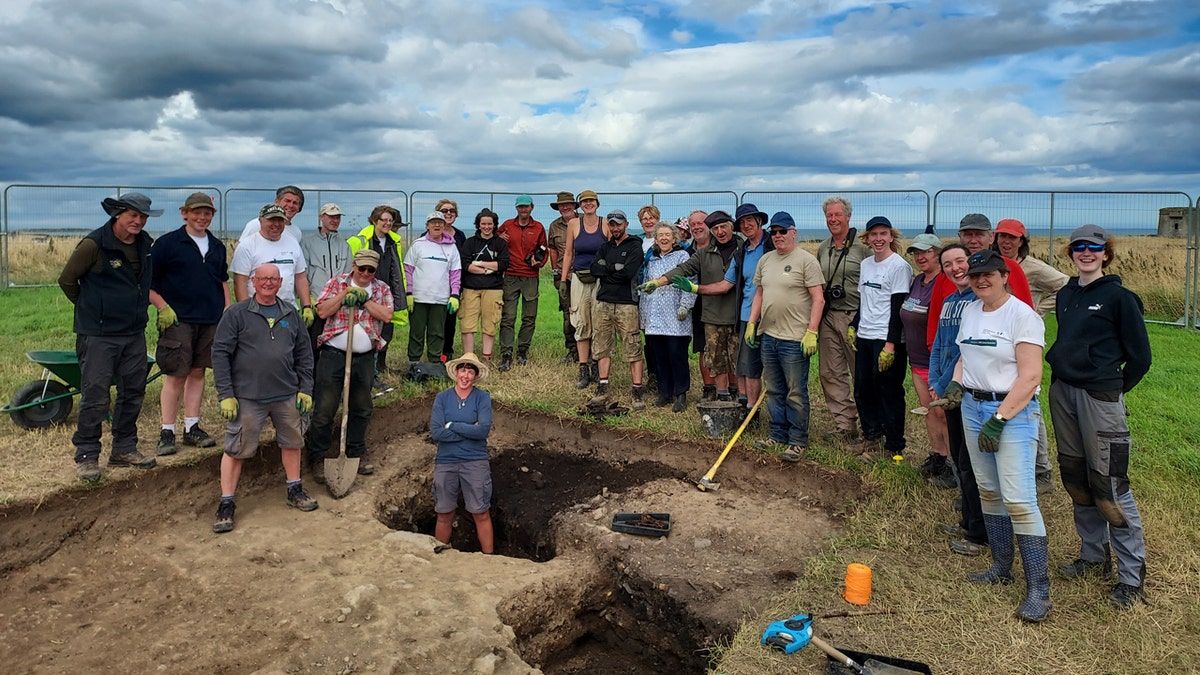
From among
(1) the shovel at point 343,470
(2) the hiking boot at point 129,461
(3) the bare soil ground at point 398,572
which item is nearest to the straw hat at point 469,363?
(1) the shovel at point 343,470

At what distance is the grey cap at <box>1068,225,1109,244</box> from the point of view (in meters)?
4.63

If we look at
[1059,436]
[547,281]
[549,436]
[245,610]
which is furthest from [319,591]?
[547,281]

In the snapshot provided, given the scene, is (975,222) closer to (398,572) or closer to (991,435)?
(991,435)

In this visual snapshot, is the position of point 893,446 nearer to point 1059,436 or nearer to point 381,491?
point 1059,436

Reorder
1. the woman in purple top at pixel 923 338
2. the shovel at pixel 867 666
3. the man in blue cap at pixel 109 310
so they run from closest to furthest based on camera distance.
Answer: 1. the shovel at pixel 867 666
2. the woman in purple top at pixel 923 338
3. the man in blue cap at pixel 109 310

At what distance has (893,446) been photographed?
711 cm

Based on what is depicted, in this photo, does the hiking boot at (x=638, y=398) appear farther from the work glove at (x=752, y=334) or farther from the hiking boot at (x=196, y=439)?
the hiking boot at (x=196, y=439)

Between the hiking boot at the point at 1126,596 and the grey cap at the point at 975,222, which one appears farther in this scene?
the grey cap at the point at 975,222

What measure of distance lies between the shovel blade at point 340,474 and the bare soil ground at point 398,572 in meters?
0.17

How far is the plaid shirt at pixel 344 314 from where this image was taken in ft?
22.9

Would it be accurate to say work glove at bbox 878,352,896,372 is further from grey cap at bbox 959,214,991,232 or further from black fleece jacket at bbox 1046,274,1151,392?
black fleece jacket at bbox 1046,274,1151,392

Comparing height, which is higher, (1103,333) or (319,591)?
(1103,333)

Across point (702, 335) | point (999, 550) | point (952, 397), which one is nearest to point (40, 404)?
point (702, 335)

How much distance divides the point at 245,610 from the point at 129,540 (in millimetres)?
→ 1712
